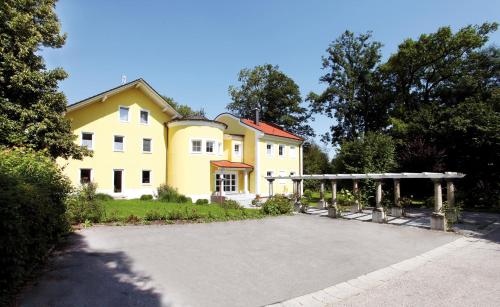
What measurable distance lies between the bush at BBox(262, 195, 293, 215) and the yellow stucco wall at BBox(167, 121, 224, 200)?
29.5 ft

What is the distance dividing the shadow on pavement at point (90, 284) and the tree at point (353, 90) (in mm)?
34859

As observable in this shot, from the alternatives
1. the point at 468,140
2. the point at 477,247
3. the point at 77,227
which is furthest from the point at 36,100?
the point at 468,140

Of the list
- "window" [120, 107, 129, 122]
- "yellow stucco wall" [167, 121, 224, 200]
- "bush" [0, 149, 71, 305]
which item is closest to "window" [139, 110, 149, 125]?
"window" [120, 107, 129, 122]

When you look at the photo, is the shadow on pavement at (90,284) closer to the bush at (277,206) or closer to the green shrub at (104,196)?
the bush at (277,206)

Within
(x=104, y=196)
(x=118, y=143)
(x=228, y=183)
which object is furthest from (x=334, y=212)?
(x=118, y=143)

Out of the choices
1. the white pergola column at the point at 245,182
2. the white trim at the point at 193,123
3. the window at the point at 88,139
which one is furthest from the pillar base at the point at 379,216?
the window at the point at 88,139

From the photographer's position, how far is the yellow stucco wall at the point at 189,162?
80.8 feet

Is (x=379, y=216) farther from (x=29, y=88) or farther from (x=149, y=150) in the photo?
(x=29, y=88)

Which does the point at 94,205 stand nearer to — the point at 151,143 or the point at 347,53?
the point at 151,143

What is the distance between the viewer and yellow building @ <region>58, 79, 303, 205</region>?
73.9ft

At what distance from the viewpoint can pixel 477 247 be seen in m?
9.58

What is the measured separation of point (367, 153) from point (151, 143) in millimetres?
17606

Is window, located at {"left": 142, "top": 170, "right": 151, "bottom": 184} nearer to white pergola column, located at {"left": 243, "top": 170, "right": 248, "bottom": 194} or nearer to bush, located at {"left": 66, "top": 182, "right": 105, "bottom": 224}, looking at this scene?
white pergola column, located at {"left": 243, "top": 170, "right": 248, "bottom": 194}

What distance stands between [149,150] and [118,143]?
2570 mm
